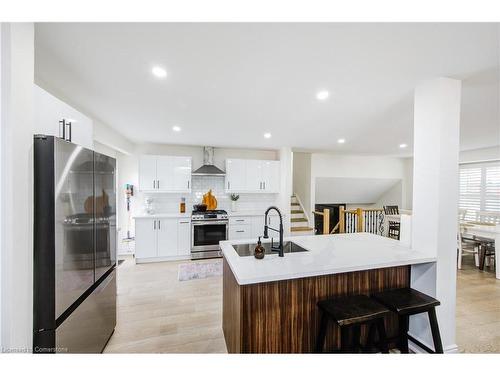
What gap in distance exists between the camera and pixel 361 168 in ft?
21.3

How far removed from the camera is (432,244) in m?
1.85

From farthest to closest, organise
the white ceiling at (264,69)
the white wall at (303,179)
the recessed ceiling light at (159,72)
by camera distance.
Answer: the white wall at (303,179) → the recessed ceiling light at (159,72) → the white ceiling at (264,69)

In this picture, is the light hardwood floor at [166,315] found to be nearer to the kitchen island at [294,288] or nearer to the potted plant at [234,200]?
the kitchen island at [294,288]

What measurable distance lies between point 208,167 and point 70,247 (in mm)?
3675

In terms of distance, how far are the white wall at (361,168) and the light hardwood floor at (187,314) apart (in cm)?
342

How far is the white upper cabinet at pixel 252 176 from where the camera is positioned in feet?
16.4

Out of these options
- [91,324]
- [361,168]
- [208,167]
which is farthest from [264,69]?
[361,168]

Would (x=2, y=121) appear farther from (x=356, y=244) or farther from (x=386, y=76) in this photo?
(x=356, y=244)

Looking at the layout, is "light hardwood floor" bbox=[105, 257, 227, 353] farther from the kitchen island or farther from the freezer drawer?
the kitchen island

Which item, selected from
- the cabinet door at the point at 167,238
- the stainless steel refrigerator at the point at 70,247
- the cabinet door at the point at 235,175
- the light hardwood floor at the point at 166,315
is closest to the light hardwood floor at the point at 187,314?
the light hardwood floor at the point at 166,315

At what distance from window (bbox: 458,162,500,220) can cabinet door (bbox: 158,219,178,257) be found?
281 inches

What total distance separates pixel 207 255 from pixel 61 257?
11.3ft

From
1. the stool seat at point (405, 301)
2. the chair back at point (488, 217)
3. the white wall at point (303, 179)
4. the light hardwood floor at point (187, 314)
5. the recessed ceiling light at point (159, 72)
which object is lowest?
the light hardwood floor at point (187, 314)
